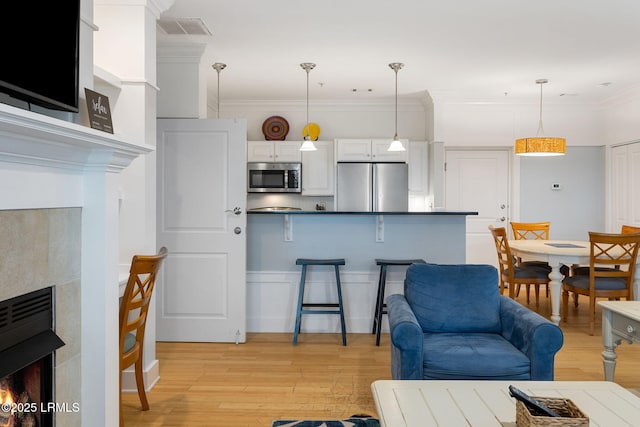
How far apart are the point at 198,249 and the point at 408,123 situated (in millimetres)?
3973

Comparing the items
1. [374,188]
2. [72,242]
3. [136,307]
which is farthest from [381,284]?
[72,242]

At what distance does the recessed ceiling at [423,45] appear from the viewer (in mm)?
3715

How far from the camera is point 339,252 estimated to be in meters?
4.56

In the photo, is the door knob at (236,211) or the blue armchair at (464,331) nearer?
the blue armchair at (464,331)

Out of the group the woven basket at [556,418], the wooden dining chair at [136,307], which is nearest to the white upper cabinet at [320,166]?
the wooden dining chair at [136,307]

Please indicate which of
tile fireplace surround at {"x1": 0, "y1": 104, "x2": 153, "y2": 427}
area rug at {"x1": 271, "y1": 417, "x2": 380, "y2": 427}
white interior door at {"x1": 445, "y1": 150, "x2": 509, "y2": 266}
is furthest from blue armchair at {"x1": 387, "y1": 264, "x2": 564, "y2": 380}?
white interior door at {"x1": 445, "y1": 150, "x2": 509, "y2": 266}

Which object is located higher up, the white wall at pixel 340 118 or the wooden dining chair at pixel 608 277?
the white wall at pixel 340 118

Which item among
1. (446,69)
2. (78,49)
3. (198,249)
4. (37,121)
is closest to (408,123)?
(446,69)

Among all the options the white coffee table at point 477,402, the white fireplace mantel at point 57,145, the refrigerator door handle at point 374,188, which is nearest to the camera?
the white fireplace mantel at point 57,145

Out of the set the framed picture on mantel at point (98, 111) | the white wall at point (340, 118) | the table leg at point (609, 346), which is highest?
the white wall at point (340, 118)

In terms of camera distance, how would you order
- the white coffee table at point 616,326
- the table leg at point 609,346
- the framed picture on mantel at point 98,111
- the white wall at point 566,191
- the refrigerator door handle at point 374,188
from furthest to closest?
the white wall at point 566,191 < the refrigerator door handle at point 374,188 < the table leg at point 609,346 < the white coffee table at point 616,326 < the framed picture on mantel at point 98,111

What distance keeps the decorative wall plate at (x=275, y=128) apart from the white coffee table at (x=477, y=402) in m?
5.29

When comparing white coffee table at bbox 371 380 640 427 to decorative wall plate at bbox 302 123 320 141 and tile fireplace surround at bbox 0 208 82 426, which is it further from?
decorative wall plate at bbox 302 123 320 141

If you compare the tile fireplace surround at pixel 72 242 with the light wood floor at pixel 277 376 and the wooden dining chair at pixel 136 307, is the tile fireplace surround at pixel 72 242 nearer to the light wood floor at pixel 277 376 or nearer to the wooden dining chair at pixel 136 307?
the wooden dining chair at pixel 136 307
